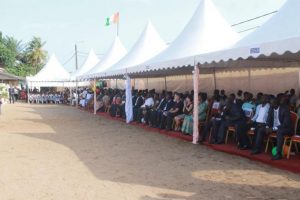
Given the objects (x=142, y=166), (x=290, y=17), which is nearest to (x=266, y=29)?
(x=290, y=17)

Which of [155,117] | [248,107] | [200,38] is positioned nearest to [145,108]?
[155,117]

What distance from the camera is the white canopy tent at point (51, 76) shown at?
32.2m

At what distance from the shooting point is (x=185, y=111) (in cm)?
1199

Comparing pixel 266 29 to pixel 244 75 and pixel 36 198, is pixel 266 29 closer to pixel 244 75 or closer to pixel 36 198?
pixel 36 198

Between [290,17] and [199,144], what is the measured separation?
4.10m

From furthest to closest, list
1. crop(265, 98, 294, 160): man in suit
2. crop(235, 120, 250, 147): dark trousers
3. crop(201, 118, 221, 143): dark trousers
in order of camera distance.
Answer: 1. crop(201, 118, 221, 143): dark trousers
2. crop(235, 120, 250, 147): dark trousers
3. crop(265, 98, 294, 160): man in suit

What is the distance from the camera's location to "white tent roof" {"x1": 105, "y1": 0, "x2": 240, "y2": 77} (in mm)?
11742

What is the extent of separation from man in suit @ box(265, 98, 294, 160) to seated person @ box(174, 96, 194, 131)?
12.0ft

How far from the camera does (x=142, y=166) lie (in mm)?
7668

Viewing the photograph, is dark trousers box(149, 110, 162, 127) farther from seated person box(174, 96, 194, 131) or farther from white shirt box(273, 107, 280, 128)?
white shirt box(273, 107, 280, 128)

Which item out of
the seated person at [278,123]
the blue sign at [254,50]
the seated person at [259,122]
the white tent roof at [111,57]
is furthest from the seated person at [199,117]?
the white tent roof at [111,57]

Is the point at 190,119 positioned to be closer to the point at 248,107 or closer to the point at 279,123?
the point at 248,107

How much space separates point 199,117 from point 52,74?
2398 cm

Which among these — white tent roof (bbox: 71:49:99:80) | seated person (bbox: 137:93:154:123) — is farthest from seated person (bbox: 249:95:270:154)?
white tent roof (bbox: 71:49:99:80)
